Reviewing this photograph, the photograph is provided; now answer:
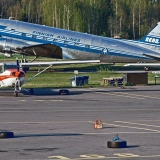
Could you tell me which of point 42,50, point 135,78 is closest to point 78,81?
point 135,78

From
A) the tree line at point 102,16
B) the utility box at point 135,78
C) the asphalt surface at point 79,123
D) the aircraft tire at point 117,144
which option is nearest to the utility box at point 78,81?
the utility box at point 135,78

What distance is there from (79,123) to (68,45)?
31.8m

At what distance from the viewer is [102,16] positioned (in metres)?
141

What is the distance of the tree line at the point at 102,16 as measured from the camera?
130125 millimetres

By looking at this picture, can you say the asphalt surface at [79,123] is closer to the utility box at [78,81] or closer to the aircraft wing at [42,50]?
the utility box at [78,81]

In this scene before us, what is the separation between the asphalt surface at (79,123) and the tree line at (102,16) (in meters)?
90.8

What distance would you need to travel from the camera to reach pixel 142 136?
68.2ft

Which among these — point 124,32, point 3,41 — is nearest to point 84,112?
point 3,41

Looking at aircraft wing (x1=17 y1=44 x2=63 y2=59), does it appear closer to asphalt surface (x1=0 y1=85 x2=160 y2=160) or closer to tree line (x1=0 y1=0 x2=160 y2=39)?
asphalt surface (x1=0 y1=85 x2=160 y2=160)

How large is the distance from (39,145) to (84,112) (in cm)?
908

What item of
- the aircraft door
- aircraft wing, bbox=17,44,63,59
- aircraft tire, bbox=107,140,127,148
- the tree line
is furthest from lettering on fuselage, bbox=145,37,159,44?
the tree line

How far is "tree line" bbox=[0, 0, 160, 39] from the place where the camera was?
130 metres

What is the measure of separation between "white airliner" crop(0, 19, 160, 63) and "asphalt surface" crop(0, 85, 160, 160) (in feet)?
55.7

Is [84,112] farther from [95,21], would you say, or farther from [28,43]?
[95,21]
